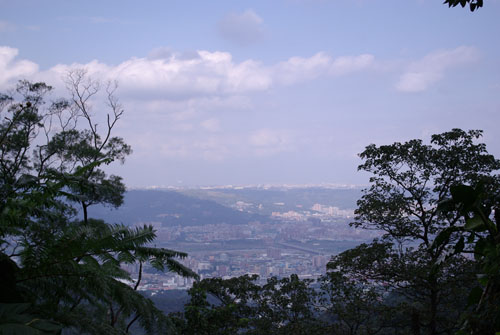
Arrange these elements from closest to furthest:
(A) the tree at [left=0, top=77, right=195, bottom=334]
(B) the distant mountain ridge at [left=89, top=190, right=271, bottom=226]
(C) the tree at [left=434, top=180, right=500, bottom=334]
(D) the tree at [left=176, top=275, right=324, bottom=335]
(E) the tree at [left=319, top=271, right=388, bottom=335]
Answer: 1. (C) the tree at [left=434, top=180, right=500, bottom=334]
2. (A) the tree at [left=0, top=77, right=195, bottom=334]
3. (D) the tree at [left=176, top=275, right=324, bottom=335]
4. (E) the tree at [left=319, top=271, right=388, bottom=335]
5. (B) the distant mountain ridge at [left=89, top=190, right=271, bottom=226]

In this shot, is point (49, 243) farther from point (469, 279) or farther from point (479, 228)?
point (469, 279)

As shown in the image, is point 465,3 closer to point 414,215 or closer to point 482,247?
point 482,247

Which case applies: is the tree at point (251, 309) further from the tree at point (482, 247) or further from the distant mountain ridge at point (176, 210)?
the distant mountain ridge at point (176, 210)

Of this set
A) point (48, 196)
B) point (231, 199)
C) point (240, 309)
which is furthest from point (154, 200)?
point (48, 196)

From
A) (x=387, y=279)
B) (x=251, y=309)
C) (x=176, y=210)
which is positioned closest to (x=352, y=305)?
(x=387, y=279)

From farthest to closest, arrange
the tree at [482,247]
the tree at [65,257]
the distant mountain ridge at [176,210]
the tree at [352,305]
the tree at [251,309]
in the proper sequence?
1. the distant mountain ridge at [176,210]
2. the tree at [352,305]
3. the tree at [251,309]
4. the tree at [65,257]
5. the tree at [482,247]

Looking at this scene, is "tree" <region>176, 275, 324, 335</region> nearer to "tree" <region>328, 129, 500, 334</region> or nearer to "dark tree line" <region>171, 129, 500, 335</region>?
"dark tree line" <region>171, 129, 500, 335</region>

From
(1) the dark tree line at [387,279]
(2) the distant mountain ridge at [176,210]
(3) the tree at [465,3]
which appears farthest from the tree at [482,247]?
(2) the distant mountain ridge at [176,210]

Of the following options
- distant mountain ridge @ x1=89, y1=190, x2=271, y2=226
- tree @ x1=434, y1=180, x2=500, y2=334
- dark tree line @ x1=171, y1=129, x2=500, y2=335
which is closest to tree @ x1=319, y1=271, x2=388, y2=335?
dark tree line @ x1=171, y1=129, x2=500, y2=335
